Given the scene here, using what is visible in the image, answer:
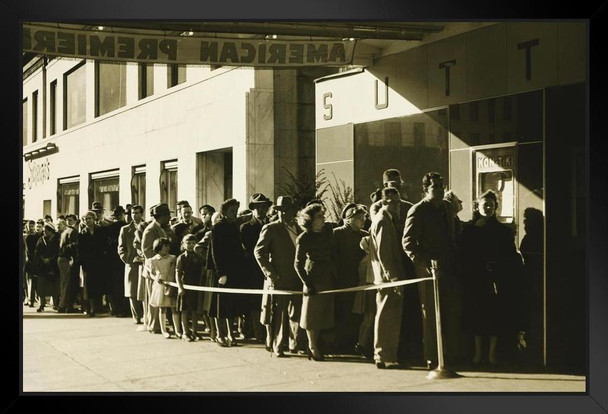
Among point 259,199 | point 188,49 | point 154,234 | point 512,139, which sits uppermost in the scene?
point 188,49

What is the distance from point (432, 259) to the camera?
9250mm

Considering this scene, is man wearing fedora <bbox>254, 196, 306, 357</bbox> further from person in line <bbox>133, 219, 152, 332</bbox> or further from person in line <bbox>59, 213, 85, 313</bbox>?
person in line <bbox>59, 213, 85, 313</bbox>

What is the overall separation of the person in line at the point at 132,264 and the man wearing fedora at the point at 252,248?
4.50ft

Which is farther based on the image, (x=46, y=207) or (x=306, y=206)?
(x=46, y=207)

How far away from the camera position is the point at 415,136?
9.96 meters

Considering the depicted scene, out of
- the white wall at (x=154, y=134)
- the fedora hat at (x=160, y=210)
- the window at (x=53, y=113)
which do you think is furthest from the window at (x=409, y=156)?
the window at (x=53, y=113)

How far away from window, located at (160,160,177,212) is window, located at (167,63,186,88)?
980 millimetres

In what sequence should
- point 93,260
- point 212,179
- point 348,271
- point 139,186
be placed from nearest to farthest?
point 348,271, point 212,179, point 139,186, point 93,260

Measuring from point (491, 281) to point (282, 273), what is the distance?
7.61ft

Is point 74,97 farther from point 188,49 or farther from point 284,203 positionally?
point 284,203

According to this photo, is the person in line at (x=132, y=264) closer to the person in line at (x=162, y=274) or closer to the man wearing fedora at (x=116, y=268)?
the man wearing fedora at (x=116, y=268)

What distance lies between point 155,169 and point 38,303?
2366 mm

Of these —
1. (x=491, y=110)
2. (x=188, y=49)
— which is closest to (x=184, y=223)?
(x=188, y=49)

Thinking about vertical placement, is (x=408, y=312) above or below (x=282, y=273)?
below
